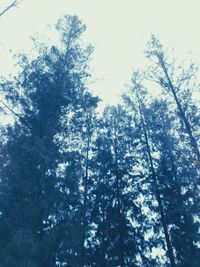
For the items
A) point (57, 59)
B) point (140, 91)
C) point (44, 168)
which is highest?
point (140, 91)

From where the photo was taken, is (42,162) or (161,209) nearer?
(42,162)

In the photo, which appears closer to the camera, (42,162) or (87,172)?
(42,162)

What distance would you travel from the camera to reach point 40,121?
1439 centimetres

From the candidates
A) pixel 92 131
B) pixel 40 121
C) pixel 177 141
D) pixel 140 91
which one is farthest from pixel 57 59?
pixel 177 141

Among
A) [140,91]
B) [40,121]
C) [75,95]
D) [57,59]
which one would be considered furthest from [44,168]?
[140,91]

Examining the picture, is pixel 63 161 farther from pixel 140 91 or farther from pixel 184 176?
pixel 140 91

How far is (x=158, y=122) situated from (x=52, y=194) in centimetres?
1158

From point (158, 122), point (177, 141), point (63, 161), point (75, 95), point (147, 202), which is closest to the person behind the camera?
point (63, 161)

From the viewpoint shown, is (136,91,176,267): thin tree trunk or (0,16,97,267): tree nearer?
(0,16,97,267): tree

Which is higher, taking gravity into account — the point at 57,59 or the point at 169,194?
the point at 57,59

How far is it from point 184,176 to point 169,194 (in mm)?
1749

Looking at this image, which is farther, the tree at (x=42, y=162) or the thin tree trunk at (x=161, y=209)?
the thin tree trunk at (x=161, y=209)

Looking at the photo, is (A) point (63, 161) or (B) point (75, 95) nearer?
(A) point (63, 161)

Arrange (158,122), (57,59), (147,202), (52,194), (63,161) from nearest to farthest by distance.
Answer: (52,194) → (63,161) → (57,59) → (147,202) → (158,122)
